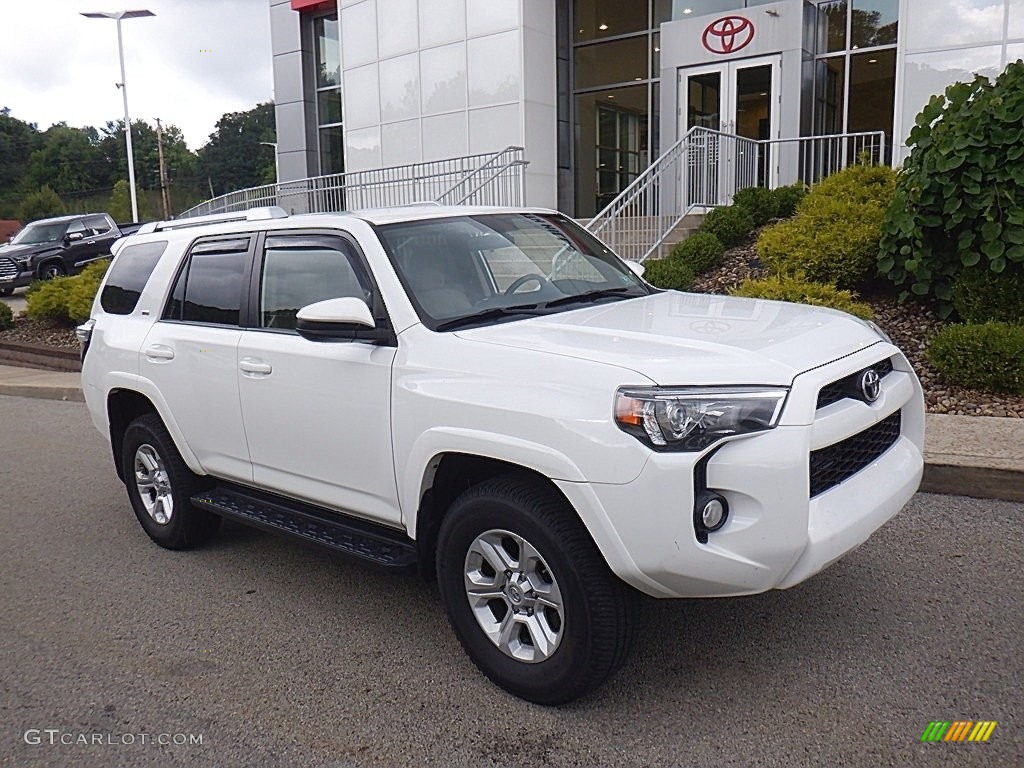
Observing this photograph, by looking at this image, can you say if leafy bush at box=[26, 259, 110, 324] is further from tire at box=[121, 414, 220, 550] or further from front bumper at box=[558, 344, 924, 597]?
front bumper at box=[558, 344, 924, 597]

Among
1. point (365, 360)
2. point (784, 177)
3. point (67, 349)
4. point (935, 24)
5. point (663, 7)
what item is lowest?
point (67, 349)

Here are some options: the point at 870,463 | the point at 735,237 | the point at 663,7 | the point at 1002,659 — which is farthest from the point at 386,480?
the point at 663,7

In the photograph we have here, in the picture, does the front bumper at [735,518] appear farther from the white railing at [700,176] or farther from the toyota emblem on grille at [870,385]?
the white railing at [700,176]

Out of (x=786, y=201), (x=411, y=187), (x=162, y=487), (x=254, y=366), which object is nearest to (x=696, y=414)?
(x=254, y=366)

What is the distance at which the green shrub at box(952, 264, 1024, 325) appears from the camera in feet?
26.6

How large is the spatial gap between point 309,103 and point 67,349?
15157mm

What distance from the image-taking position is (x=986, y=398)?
24.8ft

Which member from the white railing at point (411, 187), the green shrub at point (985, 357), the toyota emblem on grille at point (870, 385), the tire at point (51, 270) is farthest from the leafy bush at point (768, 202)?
the tire at point (51, 270)

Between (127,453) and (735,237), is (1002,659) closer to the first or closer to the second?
(127,453)

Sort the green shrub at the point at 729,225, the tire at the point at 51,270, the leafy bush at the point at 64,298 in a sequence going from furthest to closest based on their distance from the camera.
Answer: the tire at the point at 51,270 < the leafy bush at the point at 64,298 < the green shrub at the point at 729,225

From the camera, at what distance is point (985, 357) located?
24.8ft

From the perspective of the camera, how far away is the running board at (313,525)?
4051 mm

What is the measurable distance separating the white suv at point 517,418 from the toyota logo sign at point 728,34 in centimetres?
1540

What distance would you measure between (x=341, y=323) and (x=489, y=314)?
63 cm
